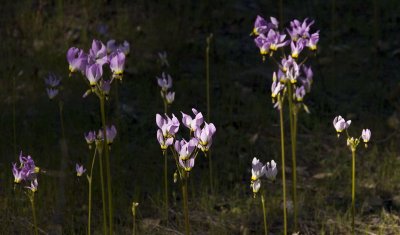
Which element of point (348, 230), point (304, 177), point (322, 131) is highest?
point (322, 131)

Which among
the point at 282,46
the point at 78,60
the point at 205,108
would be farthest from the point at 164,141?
the point at 205,108

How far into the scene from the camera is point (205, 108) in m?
5.62

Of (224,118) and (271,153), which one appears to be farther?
(224,118)

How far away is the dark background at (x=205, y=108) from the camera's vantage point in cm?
405

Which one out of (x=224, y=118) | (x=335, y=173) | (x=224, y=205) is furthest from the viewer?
(x=224, y=118)

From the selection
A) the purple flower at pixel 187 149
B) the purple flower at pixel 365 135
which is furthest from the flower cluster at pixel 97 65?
the purple flower at pixel 365 135

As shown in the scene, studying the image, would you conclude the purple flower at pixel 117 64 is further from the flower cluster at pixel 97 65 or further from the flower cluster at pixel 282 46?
the flower cluster at pixel 282 46

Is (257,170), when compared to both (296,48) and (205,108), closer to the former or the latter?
(296,48)

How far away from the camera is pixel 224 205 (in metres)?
4.21

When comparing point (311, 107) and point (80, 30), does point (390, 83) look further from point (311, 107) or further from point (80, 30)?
point (80, 30)

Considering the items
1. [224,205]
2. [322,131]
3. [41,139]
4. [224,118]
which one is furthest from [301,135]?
[41,139]

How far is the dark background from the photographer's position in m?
4.05

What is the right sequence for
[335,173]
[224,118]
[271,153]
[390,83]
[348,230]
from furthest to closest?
[390,83] → [224,118] → [271,153] → [335,173] → [348,230]

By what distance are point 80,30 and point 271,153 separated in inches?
102
